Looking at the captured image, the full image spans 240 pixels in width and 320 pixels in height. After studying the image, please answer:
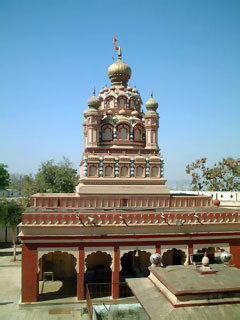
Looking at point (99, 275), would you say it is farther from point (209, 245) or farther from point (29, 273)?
point (209, 245)

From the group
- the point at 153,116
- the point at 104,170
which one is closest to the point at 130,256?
the point at 104,170

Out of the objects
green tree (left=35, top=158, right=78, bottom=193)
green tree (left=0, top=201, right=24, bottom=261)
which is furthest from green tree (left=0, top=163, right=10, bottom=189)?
green tree (left=0, top=201, right=24, bottom=261)

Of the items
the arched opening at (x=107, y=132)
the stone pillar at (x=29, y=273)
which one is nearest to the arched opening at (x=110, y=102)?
the arched opening at (x=107, y=132)

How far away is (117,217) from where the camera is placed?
58.0 ft

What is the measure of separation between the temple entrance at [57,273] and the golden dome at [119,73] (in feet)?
48.7

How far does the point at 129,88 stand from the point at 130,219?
42.9 ft

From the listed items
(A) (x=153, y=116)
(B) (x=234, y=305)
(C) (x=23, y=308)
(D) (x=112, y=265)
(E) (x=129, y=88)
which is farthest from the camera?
(E) (x=129, y=88)

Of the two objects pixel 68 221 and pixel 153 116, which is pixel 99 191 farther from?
pixel 153 116

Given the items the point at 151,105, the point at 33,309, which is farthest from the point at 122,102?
the point at 33,309

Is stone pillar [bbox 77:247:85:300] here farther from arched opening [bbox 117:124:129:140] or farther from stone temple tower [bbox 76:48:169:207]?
arched opening [bbox 117:124:129:140]

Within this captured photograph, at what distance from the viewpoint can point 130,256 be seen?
21344 millimetres

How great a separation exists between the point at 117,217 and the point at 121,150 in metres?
7.15

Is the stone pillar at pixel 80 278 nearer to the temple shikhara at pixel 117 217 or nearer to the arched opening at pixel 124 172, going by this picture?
the temple shikhara at pixel 117 217

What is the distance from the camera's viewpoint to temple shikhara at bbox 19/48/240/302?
1723 cm
